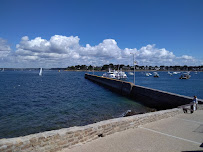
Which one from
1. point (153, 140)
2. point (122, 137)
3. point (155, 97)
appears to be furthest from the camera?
point (155, 97)

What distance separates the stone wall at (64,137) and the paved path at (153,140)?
0.77 ft

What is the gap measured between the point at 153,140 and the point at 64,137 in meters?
3.76

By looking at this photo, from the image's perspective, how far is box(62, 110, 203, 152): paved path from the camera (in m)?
6.41

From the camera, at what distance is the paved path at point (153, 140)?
21.0 feet

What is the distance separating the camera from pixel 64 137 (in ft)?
20.6

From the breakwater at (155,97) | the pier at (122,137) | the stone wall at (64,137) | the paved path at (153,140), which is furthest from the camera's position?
the breakwater at (155,97)

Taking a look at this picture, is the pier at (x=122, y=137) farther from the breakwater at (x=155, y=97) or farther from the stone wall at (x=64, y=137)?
the breakwater at (x=155, y=97)

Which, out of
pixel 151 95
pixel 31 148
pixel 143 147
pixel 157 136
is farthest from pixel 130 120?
pixel 151 95

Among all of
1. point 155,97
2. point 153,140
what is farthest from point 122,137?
point 155,97

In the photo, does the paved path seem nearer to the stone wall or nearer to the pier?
the pier

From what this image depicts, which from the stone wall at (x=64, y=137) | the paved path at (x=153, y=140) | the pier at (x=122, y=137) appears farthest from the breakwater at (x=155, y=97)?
the stone wall at (x=64, y=137)

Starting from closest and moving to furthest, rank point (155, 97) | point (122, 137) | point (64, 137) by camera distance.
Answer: point (64, 137) → point (122, 137) → point (155, 97)

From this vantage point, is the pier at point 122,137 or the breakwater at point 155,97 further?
the breakwater at point 155,97

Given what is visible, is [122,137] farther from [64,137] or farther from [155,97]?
[155,97]
